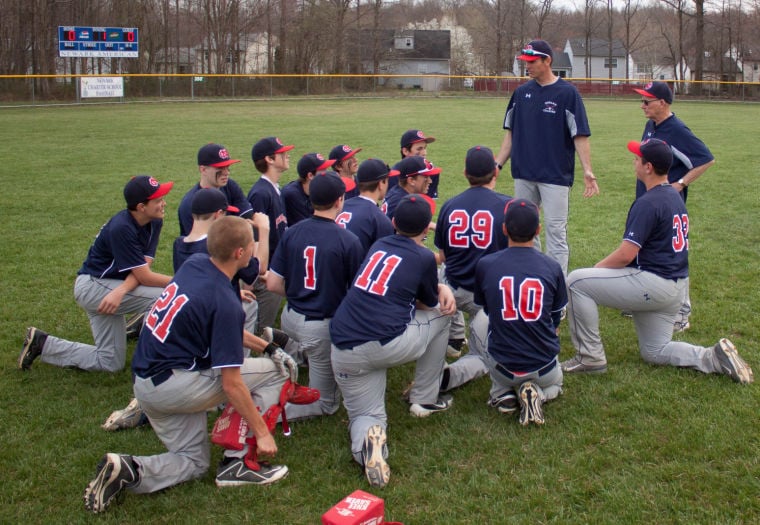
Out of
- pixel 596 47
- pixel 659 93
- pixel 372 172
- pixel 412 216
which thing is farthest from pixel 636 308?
pixel 596 47

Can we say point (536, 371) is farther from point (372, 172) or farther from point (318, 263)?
point (372, 172)

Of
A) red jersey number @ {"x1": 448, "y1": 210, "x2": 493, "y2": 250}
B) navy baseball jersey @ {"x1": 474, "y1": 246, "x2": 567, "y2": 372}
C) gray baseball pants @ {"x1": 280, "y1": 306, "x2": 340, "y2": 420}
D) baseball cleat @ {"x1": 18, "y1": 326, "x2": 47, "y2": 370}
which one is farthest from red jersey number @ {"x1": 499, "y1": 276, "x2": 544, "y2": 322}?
baseball cleat @ {"x1": 18, "y1": 326, "x2": 47, "y2": 370}

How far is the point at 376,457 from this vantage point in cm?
383

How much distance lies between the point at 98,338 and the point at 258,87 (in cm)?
3408

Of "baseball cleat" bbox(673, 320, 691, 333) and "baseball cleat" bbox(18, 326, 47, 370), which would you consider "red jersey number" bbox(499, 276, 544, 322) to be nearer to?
"baseball cleat" bbox(673, 320, 691, 333)

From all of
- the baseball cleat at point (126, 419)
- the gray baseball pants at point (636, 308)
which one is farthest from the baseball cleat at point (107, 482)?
the gray baseball pants at point (636, 308)

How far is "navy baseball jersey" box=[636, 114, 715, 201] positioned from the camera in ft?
20.8

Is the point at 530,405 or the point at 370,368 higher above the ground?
the point at 370,368

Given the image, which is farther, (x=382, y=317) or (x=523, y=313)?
(x=523, y=313)

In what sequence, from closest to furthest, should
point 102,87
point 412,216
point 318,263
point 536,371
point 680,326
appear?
point 412,216, point 536,371, point 318,263, point 680,326, point 102,87

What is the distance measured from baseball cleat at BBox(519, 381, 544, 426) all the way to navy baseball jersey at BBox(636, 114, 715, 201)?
2.71m

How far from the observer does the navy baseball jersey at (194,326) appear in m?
3.61

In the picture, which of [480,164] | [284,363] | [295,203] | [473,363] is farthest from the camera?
[295,203]

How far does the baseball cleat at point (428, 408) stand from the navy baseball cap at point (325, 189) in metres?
1.47
